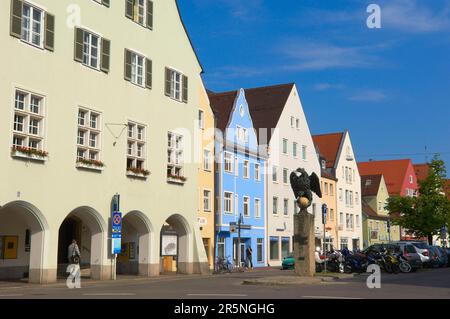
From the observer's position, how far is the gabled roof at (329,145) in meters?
75.3

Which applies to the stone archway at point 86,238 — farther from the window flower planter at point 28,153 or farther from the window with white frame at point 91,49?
the window with white frame at point 91,49

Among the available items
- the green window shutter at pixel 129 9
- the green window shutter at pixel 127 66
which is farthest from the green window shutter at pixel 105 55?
the green window shutter at pixel 129 9

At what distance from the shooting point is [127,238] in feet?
121

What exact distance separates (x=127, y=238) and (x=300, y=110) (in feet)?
105

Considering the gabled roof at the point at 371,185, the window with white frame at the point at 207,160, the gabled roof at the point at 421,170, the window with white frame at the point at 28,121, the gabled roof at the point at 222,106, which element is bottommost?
the window with white frame at the point at 28,121

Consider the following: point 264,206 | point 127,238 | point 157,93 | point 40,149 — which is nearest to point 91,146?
point 40,149

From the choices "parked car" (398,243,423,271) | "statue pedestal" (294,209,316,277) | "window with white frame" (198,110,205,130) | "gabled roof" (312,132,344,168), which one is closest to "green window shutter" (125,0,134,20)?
"window with white frame" (198,110,205,130)

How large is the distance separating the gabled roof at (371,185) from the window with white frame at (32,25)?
221ft

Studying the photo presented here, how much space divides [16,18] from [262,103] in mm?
38661

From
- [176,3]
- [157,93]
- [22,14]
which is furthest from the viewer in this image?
[176,3]

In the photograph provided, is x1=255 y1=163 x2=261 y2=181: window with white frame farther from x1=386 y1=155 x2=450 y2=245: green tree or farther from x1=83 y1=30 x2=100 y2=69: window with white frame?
x1=83 y1=30 x2=100 y2=69: window with white frame

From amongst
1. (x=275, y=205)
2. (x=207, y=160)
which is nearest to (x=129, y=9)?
(x=207, y=160)

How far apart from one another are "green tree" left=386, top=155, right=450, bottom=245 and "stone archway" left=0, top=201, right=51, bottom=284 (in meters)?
41.7
